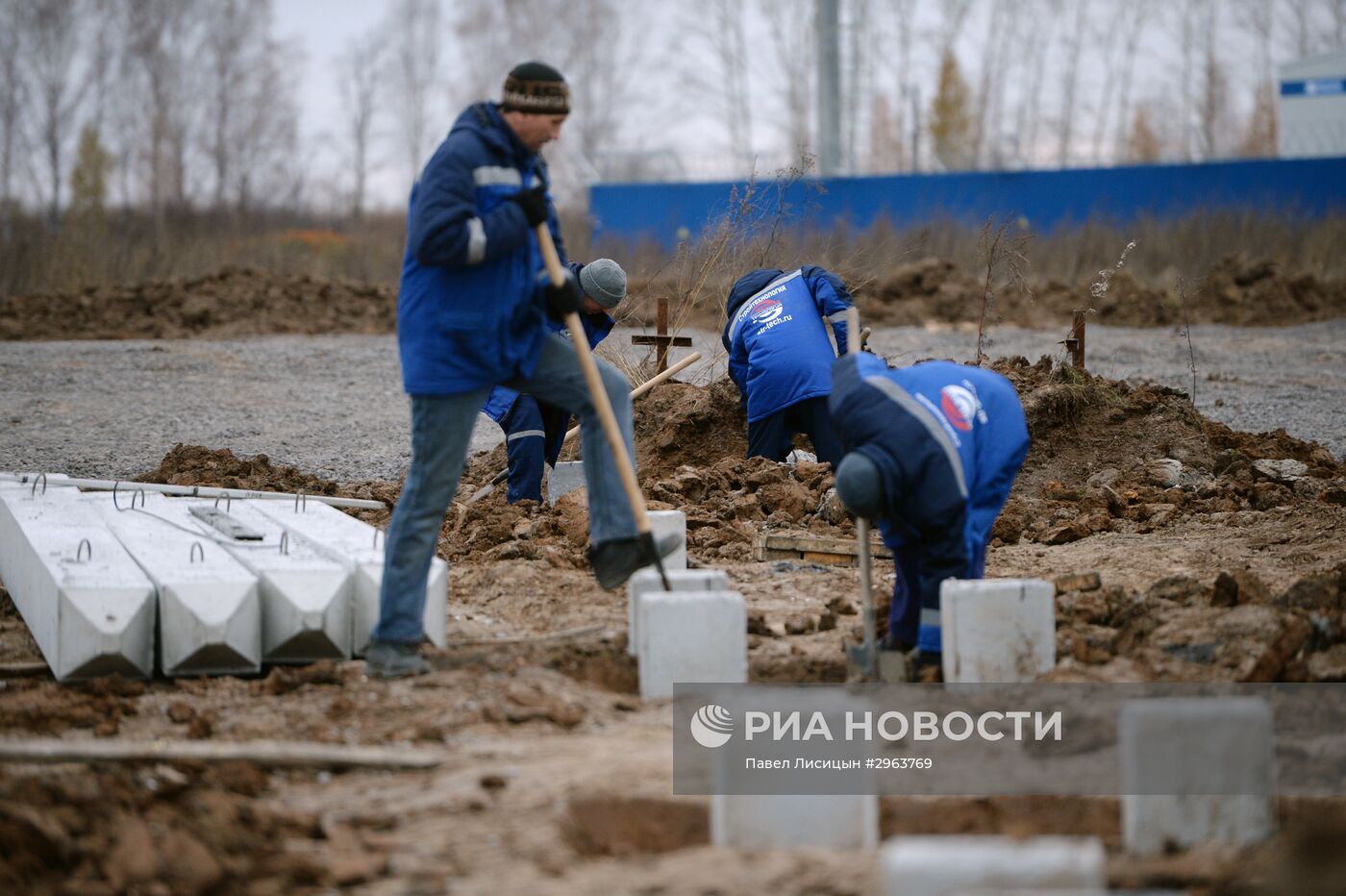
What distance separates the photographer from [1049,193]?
25406 mm

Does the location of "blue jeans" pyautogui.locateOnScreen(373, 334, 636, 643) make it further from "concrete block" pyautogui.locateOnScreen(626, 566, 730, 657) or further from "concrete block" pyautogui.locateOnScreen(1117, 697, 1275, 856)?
"concrete block" pyautogui.locateOnScreen(1117, 697, 1275, 856)

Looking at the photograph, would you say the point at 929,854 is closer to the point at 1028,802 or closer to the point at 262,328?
the point at 1028,802

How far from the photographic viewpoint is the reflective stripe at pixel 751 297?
7.33 metres

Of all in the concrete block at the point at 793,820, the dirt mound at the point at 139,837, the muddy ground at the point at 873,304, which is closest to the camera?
A: the dirt mound at the point at 139,837

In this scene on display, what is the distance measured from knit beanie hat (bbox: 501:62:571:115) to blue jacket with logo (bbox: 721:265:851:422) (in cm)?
284

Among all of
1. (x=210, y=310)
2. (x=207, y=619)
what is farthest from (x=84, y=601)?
(x=210, y=310)

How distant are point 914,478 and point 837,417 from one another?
14.6 inches

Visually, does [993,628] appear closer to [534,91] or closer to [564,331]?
[534,91]

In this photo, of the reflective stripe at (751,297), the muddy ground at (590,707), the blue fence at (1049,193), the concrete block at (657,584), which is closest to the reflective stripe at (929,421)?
the muddy ground at (590,707)

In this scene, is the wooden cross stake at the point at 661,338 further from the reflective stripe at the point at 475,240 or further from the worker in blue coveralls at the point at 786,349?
the reflective stripe at the point at 475,240

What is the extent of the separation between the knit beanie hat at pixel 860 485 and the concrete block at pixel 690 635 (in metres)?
0.47

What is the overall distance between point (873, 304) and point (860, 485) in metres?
15.0

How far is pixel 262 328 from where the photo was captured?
18156mm

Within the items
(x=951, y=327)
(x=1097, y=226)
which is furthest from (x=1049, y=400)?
(x=1097, y=226)
